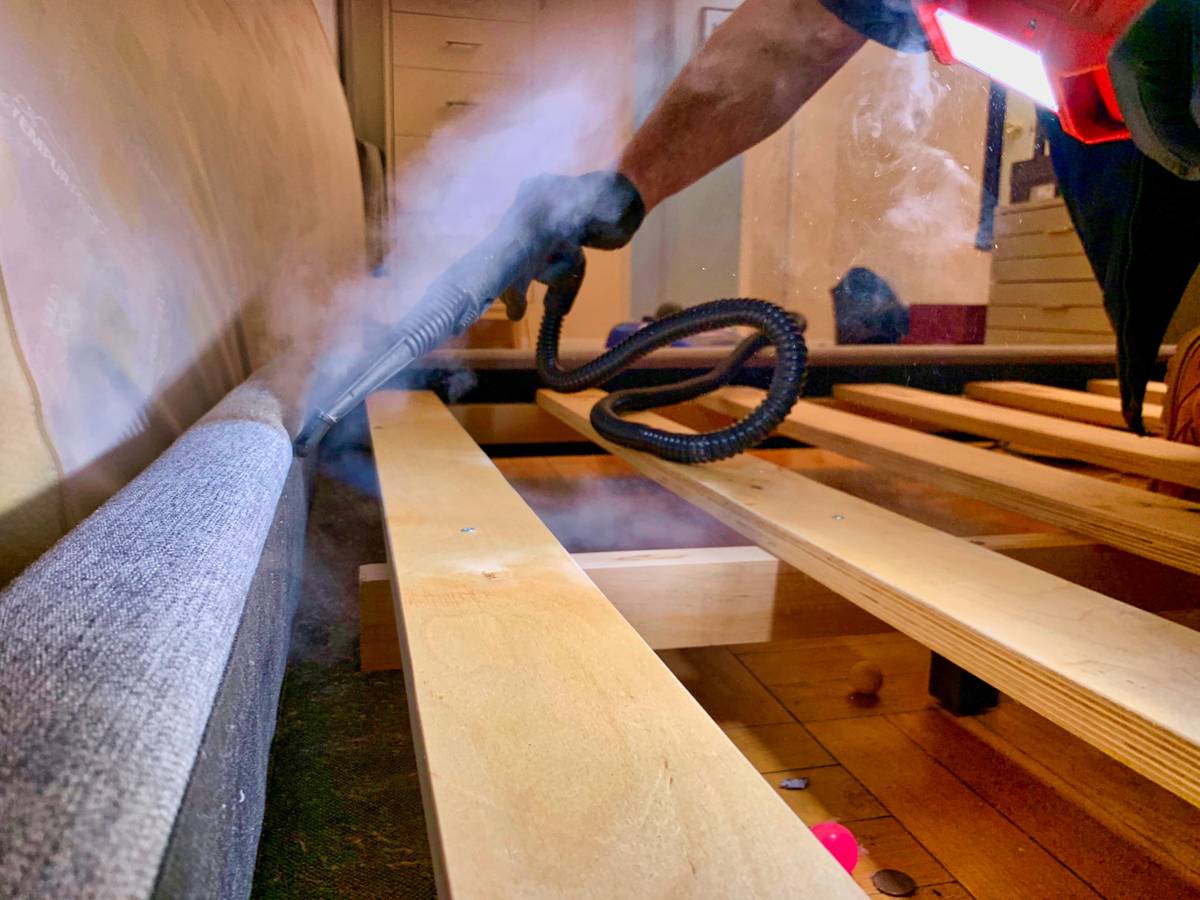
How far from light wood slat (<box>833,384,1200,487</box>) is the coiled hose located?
12.1 inches

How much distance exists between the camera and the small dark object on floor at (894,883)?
0.56 metres

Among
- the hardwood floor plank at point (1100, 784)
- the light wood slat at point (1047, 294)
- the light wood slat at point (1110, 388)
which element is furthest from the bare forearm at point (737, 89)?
the light wood slat at point (1047, 294)

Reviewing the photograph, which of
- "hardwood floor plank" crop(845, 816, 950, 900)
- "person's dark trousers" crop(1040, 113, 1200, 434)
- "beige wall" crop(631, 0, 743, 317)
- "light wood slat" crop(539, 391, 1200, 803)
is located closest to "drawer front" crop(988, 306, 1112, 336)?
"beige wall" crop(631, 0, 743, 317)

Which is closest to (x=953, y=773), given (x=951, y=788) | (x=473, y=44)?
(x=951, y=788)

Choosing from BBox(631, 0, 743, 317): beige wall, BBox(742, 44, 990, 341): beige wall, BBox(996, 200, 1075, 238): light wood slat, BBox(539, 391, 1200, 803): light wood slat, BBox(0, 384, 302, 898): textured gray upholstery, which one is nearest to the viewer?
BBox(0, 384, 302, 898): textured gray upholstery

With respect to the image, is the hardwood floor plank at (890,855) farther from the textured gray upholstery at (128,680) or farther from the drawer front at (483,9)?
the drawer front at (483,9)

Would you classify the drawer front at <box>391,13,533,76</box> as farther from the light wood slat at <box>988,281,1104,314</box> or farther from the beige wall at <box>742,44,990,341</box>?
the light wood slat at <box>988,281,1104,314</box>

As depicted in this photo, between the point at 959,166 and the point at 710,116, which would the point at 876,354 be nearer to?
the point at 959,166

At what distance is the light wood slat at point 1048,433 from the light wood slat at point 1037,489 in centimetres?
10

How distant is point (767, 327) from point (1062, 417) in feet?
2.41

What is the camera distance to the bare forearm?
0.86m

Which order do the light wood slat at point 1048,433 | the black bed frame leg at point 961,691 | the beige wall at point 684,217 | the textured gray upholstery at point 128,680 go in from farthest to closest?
the beige wall at point 684,217 < the light wood slat at point 1048,433 < the black bed frame leg at point 961,691 < the textured gray upholstery at point 128,680

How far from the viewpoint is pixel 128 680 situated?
0.72ft

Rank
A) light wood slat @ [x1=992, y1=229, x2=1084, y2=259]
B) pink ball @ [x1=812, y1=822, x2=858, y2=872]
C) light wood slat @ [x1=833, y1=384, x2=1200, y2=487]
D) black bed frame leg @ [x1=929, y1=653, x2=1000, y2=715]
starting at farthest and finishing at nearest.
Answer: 1. light wood slat @ [x1=992, y1=229, x2=1084, y2=259]
2. light wood slat @ [x1=833, y1=384, x2=1200, y2=487]
3. black bed frame leg @ [x1=929, y1=653, x2=1000, y2=715]
4. pink ball @ [x1=812, y1=822, x2=858, y2=872]
